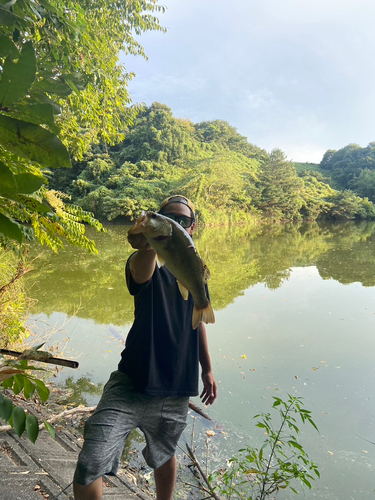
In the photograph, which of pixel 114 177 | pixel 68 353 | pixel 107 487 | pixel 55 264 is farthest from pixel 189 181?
pixel 107 487

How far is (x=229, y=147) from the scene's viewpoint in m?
52.3

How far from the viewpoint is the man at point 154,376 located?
1.68 meters

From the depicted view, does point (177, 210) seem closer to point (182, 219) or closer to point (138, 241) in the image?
point (182, 219)

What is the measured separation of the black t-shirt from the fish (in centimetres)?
27

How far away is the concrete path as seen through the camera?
1.99 metres

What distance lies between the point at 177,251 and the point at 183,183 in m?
29.0

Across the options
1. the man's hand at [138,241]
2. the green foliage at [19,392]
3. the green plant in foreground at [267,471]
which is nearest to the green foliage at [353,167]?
the green plant in foreground at [267,471]

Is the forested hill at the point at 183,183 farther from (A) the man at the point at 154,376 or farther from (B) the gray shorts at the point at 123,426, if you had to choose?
(B) the gray shorts at the point at 123,426

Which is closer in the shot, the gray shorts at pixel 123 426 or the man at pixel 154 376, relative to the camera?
the gray shorts at pixel 123 426

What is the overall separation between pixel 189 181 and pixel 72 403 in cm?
2651

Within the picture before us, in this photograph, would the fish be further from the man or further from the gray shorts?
the gray shorts

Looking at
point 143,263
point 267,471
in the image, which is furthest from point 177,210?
point 267,471

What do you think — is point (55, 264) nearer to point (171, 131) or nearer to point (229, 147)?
point (171, 131)

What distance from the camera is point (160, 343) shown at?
1.86 meters
